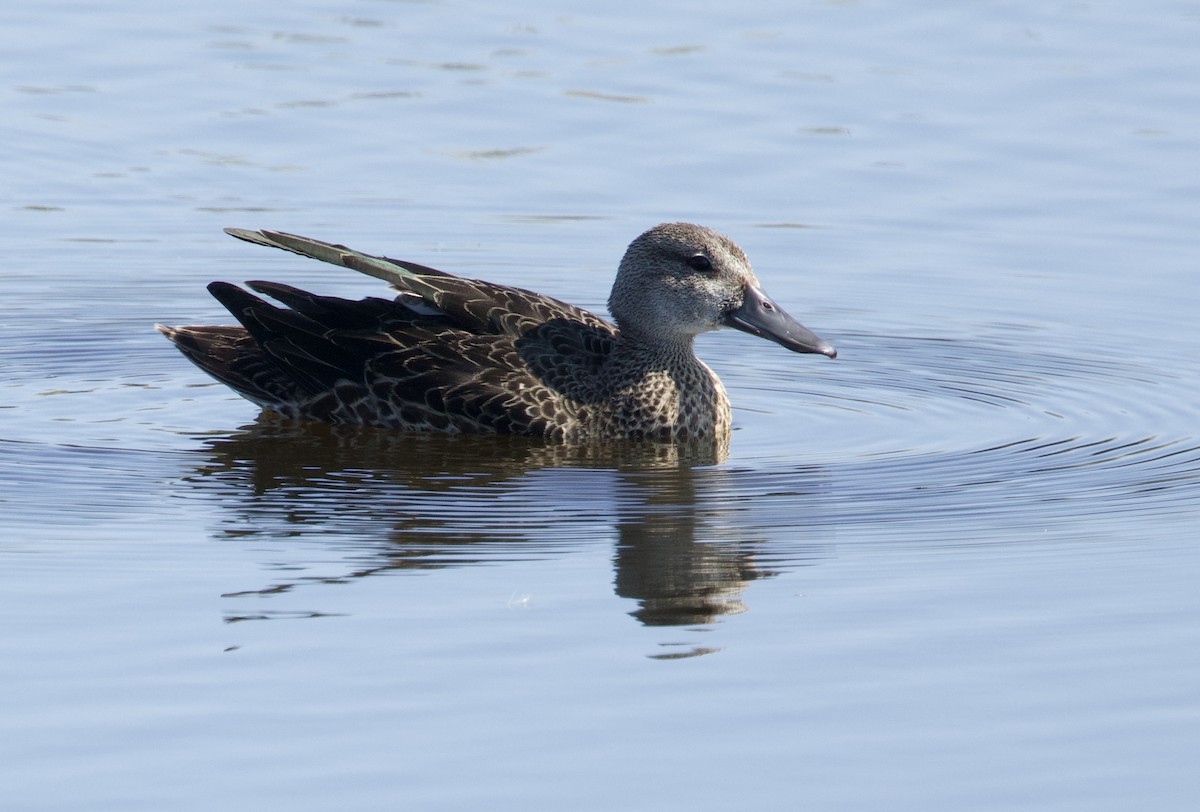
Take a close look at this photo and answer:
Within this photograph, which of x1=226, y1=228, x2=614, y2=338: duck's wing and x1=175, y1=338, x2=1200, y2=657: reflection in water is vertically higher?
x1=226, y1=228, x2=614, y2=338: duck's wing

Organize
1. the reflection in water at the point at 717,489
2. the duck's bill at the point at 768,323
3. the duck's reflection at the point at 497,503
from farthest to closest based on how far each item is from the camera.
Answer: the duck's bill at the point at 768,323 → the reflection in water at the point at 717,489 → the duck's reflection at the point at 497,503

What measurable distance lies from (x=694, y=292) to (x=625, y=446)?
96 centimetres

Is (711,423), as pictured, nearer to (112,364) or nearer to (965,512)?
(965,512)

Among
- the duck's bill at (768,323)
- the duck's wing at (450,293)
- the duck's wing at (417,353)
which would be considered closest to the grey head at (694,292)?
the duck's bill at (768,323)

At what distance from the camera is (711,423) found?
11508mm

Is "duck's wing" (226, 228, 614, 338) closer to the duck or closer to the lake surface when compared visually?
the duck

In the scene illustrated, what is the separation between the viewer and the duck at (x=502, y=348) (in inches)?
442

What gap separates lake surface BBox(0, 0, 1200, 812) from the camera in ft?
22.2

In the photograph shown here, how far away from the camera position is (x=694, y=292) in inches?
460

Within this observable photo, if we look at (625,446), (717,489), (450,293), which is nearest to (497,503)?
(717,489)

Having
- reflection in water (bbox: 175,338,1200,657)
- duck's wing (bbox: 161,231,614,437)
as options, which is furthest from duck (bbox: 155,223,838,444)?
reflection in water (bbox: 175,338,1200,657)

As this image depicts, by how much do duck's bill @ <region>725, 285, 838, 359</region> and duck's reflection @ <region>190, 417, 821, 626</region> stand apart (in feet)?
2.54

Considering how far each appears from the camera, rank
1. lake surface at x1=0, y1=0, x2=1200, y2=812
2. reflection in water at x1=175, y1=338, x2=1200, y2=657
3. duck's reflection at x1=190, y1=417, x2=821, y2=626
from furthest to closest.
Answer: reflection in water at x1=175, y1=338, x2=1200, y2=657 < duck's reflection at x1=190, y1=417, x2=821, y2=626 < lake surface at x1=0, y1=0, x2=1200, y2=812

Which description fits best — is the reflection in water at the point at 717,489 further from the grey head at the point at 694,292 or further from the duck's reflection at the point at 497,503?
the grey head at the point at 694,292
